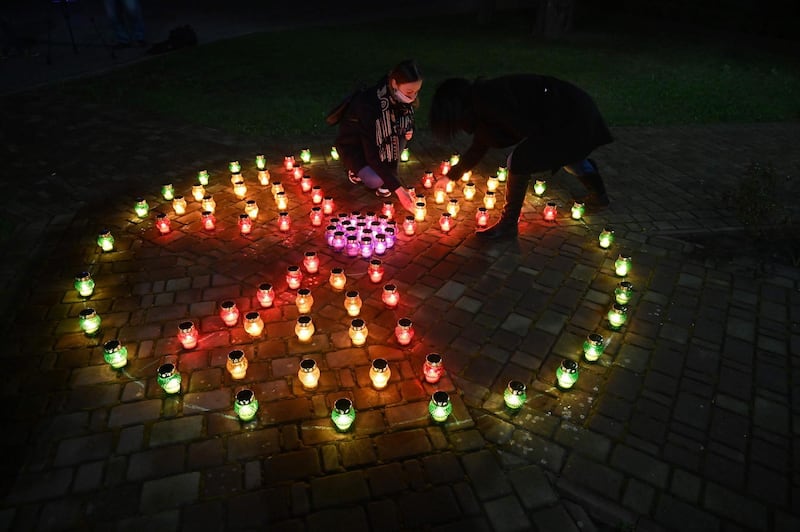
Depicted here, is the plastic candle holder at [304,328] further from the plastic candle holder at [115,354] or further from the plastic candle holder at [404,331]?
the plastic candle holder at [115,354]

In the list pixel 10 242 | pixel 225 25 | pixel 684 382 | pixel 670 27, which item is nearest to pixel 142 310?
pixel 10 242

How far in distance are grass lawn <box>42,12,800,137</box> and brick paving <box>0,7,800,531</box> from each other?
4.44 metres

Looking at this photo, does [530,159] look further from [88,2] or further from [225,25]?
[88,2]

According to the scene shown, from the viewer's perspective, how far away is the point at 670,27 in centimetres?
2139

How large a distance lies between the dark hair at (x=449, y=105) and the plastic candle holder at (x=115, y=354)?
3318 millimetres

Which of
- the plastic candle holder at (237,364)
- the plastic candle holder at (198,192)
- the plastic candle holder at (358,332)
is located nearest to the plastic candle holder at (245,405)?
the plastic candle holder at (237,364)

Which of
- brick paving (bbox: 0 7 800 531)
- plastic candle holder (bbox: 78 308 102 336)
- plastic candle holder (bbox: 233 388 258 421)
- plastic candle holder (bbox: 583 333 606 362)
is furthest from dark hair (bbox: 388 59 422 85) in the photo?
plastic candle holder (bbox: 78 308 102 336)

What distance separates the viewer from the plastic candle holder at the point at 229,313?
4.52 m

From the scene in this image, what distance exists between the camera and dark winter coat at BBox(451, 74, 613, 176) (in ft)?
15.8

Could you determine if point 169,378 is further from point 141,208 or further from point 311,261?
point 141,208

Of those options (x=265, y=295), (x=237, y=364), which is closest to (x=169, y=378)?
(x=237, y=364)

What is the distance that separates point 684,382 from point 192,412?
3928mm

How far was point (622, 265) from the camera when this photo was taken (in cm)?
536

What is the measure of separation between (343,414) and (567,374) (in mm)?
1783
